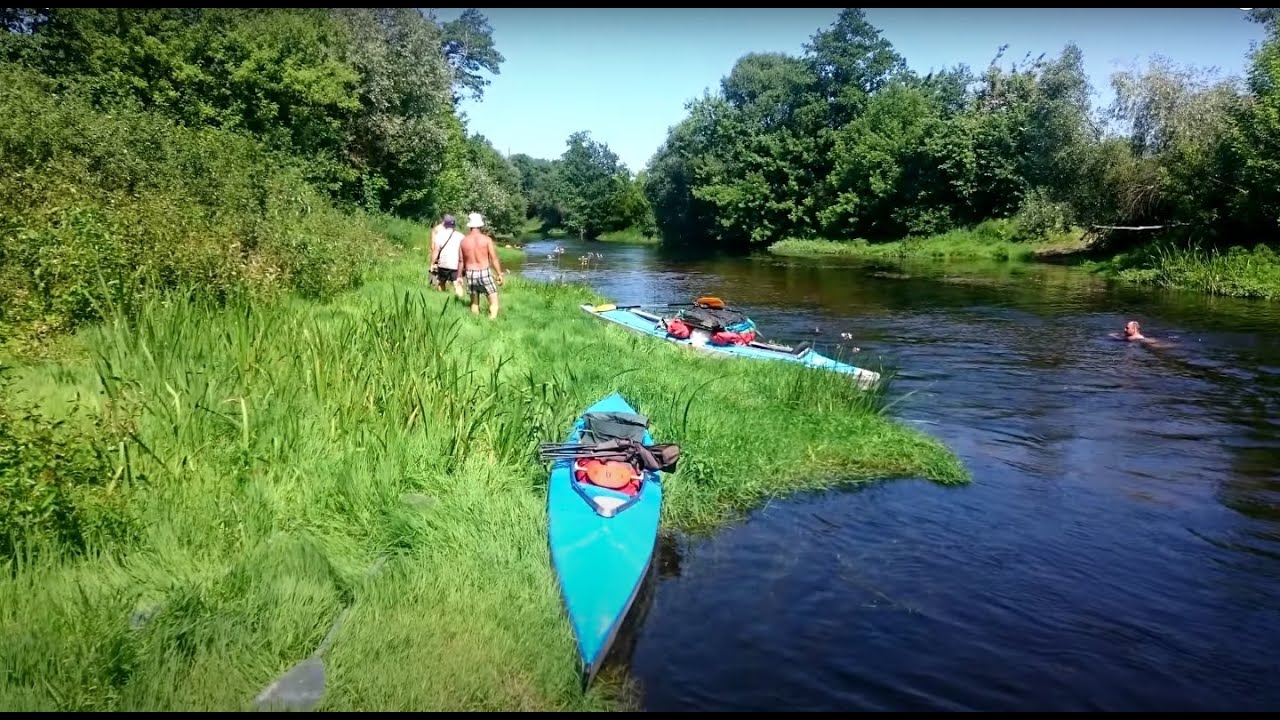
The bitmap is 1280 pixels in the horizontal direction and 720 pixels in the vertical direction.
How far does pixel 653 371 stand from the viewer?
994 centimetres

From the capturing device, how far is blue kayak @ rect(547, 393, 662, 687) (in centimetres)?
440

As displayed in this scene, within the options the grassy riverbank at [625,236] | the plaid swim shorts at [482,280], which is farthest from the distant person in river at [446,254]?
the grassy riverbank at [625,236]

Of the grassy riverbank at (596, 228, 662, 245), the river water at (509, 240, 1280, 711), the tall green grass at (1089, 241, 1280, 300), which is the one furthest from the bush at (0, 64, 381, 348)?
the grassy riverbank at (596, 228, 662, 245)

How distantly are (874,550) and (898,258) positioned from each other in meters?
33.3

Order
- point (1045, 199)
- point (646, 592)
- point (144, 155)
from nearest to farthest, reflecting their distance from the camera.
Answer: point (646, 592) < point (144, 155) < point (1045, 199)

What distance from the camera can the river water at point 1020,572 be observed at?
4512 millimetres

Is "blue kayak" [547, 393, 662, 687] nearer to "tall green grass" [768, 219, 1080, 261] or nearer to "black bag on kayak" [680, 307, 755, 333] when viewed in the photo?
"black bag on kayak" [680, 307, 755, 333]

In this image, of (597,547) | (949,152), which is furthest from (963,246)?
(597,547)

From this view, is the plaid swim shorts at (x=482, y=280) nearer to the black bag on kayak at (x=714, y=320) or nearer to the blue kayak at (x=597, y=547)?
the black bag on kayak at (x=714, y=320)

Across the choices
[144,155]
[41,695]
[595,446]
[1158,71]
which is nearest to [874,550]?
[595,446]

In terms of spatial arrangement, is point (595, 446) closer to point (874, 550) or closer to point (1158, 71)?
point (874, 550)

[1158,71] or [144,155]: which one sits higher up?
[1158,71]

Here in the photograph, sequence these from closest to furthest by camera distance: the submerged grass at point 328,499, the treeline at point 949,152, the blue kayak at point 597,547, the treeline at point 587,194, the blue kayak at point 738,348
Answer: the submerged grass at point 328,499 → the blue kayak at point 597,547 → the blue kayak at point 738,348 → the treeline at point 949,152 → the treeline at point 587,194

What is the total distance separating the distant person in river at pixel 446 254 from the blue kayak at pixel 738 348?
2.53 meters
